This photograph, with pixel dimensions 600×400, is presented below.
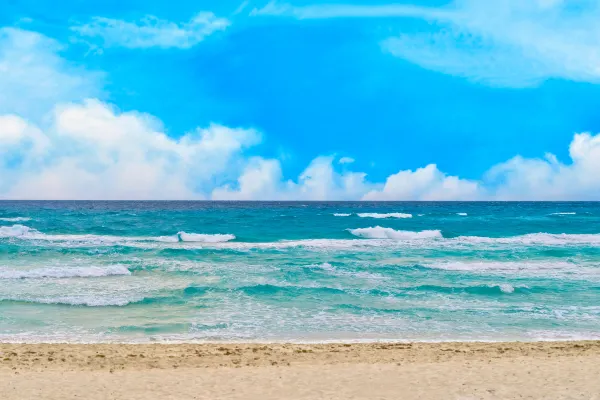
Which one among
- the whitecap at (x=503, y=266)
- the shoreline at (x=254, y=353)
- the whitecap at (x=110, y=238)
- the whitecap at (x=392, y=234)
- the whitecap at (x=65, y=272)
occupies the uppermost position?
the whitecap at (x=392, y=234)

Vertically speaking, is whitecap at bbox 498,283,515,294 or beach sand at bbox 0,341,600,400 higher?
whitecap at bbox 498,283,515,294

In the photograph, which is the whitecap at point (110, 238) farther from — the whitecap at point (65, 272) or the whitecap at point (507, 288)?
the whitecap at point (507, 288)

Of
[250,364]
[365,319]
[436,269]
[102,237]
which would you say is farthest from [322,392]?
[102,237]

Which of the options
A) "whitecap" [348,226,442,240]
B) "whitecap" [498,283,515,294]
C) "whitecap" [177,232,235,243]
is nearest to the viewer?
"whitecap" [498,283,515,294]

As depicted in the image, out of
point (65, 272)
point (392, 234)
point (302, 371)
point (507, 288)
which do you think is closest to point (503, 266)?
point (507, 288)

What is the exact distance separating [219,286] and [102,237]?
67.7 ft

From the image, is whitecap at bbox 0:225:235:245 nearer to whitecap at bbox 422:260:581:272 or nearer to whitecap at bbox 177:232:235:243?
whitecap at bbox 177:232:235:243

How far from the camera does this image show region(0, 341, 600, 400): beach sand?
23.3ft

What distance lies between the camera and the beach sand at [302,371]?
23.3ft

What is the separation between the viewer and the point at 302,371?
26.5 feet

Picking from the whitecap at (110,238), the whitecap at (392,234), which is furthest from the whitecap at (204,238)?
the whitecap at (392,234)

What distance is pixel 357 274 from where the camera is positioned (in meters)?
18.8

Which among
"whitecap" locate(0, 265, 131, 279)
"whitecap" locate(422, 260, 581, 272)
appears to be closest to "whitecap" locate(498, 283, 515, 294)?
"whitecap" locate(422, 260, 581, 272)

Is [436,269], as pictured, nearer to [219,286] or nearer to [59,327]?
[219,286]
